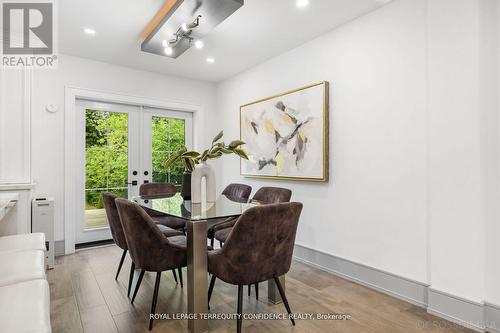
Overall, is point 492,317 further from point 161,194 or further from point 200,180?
point 161,194

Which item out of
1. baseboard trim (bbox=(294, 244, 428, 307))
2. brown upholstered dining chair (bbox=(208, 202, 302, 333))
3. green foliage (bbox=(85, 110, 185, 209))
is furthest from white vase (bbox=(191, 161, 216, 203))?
green foliage (bbox=(85, 110, 185, 209))

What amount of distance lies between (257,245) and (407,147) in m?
1.69

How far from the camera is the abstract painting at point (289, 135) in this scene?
10.5ft

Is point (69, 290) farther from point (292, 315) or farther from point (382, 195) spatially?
point (382, 195)

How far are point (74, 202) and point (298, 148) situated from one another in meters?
3.17

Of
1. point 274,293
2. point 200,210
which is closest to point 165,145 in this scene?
point 200,210

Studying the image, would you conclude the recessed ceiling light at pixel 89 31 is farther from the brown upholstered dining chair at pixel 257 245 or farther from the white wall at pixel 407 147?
the brown upholstered dining chair at pixel 257 245

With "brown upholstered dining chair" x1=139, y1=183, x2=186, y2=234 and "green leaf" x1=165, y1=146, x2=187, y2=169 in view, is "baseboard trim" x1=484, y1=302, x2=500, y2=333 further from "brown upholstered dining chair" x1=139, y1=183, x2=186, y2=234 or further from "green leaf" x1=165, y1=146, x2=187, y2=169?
"brown upholstered dining chair" x1=139, y1=183, x2=186, y2=234

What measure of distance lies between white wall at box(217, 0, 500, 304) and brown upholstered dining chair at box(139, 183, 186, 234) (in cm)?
153

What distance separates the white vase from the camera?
8.52 feet

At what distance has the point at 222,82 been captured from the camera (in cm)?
511

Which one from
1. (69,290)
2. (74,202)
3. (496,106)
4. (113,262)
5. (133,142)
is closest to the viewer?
(496,106)

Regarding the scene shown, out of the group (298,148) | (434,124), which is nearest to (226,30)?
(298,148)

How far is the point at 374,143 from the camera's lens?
2.75 metres
